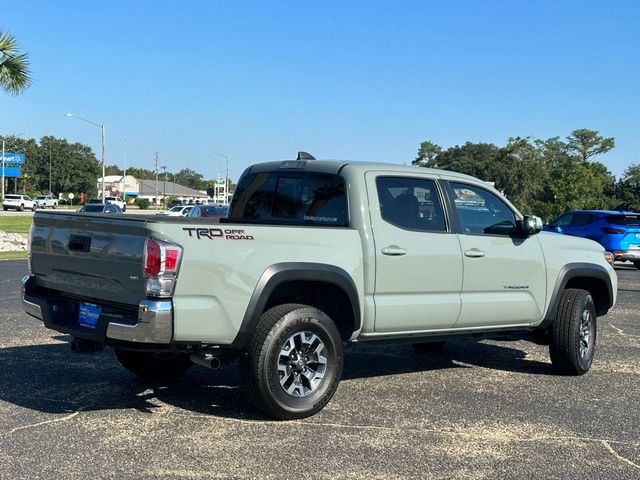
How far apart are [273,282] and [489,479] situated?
6.31 feet

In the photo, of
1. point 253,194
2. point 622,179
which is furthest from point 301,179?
point 622,179

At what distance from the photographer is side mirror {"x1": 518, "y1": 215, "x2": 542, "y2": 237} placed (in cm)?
652

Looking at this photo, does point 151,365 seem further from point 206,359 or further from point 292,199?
point 292,199

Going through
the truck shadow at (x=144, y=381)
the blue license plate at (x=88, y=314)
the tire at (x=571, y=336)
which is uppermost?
the blue license plate at (x=88, y=314)

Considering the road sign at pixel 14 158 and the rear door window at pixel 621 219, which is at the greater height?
the road sign at pixel 14 158

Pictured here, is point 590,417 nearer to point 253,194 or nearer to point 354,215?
point 354,215

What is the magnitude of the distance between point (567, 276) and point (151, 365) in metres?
3.98

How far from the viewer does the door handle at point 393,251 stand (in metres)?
5.66

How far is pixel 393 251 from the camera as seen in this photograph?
5.70 m

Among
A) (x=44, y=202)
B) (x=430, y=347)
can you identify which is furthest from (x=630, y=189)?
(x=430, y=347)

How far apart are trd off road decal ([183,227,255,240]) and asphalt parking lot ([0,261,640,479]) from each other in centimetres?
133

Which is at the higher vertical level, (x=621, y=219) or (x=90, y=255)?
(x=621, y=219)

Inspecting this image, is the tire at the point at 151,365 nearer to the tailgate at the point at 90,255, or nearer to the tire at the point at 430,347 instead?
the tailgate at the point at 90,255

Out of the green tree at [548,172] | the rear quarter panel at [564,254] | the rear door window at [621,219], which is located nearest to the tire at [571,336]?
the rear quarter panel at [564,254]
